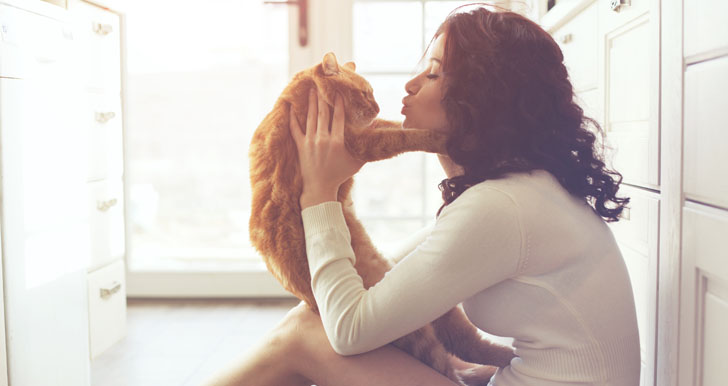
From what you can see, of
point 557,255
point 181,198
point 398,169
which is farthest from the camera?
point 181,198

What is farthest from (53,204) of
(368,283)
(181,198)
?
(181,198)

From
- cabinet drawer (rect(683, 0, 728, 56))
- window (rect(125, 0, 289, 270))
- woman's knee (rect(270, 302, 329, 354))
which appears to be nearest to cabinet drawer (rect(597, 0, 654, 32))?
cabinet drawer (rect(683, 0, 728, 56))

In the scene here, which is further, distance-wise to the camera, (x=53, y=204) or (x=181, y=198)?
(x=181, y=198)

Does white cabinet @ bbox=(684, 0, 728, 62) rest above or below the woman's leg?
above

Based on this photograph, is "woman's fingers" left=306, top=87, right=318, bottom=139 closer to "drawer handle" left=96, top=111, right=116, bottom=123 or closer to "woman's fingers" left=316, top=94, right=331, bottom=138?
"woman's fingers" left=316, top=94, right=331, bottom=138

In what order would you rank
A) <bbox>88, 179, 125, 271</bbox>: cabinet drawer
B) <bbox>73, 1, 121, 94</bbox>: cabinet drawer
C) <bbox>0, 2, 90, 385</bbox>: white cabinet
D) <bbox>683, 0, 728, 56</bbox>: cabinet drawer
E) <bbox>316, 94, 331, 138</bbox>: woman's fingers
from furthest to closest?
1. <bbox>88, 179, 125, 271</bbox>: cabinet drawer
2. <bbox>73, 1, 121, 94</bbox>: cabinet drawer
3. <bbox>0, 2, 90, 385</bbox>: white cabinet
4. <bbox>316, 94, 331, 138</bbox>: woman's fingers
5. <bbox>683, 0, 728, 56</bbox>: cabinet drawer

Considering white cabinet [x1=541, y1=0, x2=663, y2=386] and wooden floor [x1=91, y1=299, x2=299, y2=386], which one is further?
wooden floor [x1=91, y1=299, x2=299, y2=386]

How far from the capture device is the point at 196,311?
8.04 ft

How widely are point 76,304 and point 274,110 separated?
2.93 feet

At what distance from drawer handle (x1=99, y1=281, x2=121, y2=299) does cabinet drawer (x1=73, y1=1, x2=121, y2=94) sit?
25.2 inches

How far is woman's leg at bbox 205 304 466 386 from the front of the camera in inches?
33.2

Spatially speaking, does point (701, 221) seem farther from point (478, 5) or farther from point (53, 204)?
point (53, 204)

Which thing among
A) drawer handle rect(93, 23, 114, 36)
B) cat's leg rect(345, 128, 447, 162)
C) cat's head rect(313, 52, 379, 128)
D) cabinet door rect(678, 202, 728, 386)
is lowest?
cabinet door rect(678, 202, 728, 386)

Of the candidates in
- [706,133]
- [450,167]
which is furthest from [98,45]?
[706,133]
